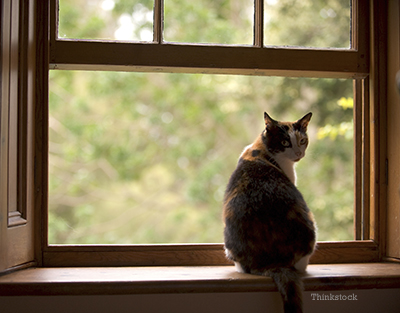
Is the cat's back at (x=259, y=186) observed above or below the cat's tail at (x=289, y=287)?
above

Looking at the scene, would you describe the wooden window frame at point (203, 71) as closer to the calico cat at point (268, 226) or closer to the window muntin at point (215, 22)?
the window muntin at point (215, 22)

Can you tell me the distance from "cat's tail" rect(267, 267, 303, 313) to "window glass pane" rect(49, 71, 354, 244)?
2634mm

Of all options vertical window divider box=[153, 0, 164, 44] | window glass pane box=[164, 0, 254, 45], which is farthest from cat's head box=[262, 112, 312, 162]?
window glass pane box=[164, 0, 254, 45]

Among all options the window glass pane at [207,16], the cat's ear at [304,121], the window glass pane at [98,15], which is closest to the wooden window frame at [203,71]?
the cat's ear at [304,121]

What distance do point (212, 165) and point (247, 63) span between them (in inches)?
97.2

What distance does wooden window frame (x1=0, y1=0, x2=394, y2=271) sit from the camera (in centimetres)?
122

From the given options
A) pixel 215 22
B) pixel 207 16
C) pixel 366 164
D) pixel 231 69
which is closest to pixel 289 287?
pixel 366 164

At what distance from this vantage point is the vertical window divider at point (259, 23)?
132 centimetres

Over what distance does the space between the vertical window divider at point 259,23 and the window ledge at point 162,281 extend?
798mm

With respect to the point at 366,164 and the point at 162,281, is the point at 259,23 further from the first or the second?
the point at 162,281

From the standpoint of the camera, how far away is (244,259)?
110 centimetres

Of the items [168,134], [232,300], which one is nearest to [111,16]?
[168,134]

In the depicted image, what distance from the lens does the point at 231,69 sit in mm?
1311

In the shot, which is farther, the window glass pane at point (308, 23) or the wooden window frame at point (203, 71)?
the window glass pane at point (308, 23)
